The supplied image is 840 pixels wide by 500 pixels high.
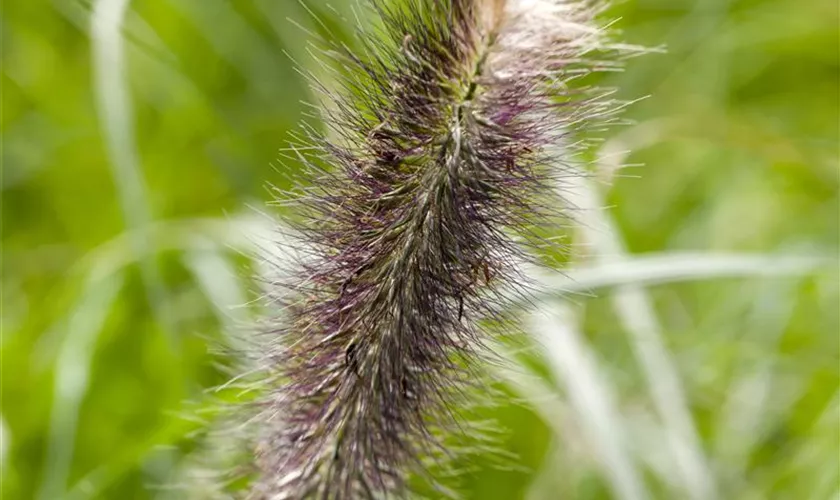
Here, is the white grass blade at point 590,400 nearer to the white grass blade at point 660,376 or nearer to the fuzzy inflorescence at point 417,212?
the white grass blade at point 660,376

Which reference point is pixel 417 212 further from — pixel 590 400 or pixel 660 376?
pixel 660 376

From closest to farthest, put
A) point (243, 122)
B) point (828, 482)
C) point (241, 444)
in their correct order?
point (241, 444)
point (828, 482)
point (243, 122)

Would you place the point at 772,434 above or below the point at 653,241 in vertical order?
below

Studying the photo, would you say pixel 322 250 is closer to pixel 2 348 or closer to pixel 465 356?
pixel 465 356

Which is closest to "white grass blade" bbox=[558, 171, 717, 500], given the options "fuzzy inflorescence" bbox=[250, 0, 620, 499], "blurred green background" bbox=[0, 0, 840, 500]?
"blurred green background" bbox=[0, 0, 840, 500]

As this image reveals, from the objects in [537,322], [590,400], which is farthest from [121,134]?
[590,400]

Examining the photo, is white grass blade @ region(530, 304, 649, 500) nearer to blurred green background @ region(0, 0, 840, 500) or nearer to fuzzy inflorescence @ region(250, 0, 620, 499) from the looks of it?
blurred green background @ region(0, 0, 840, 500)

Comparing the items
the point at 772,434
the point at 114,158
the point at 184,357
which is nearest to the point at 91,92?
the point at 114,158
